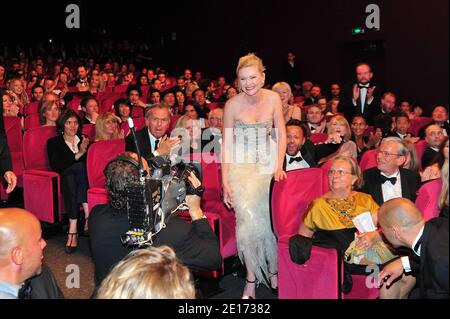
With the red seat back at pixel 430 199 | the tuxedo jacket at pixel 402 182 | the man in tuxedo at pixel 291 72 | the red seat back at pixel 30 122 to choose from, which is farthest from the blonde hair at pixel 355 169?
the man in tuxedo at pixel 291 72

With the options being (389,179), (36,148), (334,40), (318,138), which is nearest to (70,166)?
(36,148)

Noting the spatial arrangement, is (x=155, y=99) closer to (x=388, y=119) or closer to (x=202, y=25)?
(x=388, y=119)

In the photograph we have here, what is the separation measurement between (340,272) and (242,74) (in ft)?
4.47

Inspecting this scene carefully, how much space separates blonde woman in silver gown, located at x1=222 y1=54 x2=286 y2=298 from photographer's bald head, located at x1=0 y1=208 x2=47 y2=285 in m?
1.79

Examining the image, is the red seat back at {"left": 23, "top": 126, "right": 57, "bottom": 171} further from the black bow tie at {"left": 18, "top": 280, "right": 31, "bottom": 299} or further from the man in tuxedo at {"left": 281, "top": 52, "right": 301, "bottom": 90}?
the man in tuxedo at {"left": 281, "top": 52, "right": 301, "bottom": 90}

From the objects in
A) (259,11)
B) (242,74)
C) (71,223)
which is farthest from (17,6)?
(242,74)

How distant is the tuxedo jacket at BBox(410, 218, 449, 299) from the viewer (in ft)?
5.44

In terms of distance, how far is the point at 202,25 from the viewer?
1524cm

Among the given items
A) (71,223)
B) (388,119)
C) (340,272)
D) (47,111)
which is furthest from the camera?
(388,119)

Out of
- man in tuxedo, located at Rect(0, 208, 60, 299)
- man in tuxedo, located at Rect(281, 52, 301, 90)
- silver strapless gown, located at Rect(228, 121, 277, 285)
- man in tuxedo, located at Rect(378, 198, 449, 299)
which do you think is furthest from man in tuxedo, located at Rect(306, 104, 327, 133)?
man in tuxedo, located at Rect(281, 52, 301, 90)

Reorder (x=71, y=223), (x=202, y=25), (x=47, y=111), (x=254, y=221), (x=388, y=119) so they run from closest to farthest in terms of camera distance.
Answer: (x=254, y=221)
(x=71, y=223)
(x=47, y=111)
(x=388, y=119)
(x=202, y=25)

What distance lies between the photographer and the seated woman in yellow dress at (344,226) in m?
3.03
